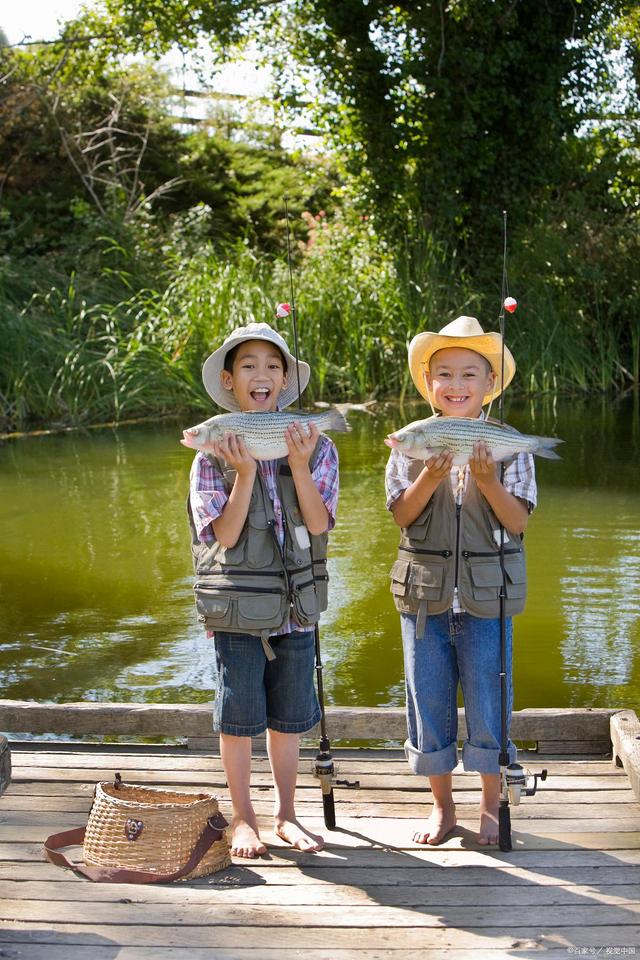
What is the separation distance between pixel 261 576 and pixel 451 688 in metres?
0.64

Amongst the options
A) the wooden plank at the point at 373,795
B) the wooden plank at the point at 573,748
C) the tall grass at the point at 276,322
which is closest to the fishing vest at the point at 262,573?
the wooden plank at the point at 373,795

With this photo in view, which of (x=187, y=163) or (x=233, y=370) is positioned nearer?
(x=233, y=370)

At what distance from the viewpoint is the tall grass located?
14.7 m

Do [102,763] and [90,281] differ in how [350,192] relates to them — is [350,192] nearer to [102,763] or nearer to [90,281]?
[90,281]

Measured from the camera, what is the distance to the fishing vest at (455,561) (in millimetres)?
3205

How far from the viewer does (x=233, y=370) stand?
338 cm

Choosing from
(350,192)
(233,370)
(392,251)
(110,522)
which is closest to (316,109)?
(350,192)

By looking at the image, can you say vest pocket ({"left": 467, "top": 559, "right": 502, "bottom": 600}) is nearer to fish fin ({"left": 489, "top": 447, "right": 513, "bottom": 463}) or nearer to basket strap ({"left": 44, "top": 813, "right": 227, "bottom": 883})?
fish fin ({"left": 489, "top": 447, "right": 513, "bottom": 463})

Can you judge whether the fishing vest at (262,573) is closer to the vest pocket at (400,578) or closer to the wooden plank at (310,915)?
the vest pocket at (400,578)

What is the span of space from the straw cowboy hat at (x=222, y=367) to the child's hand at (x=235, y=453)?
0.77 feet

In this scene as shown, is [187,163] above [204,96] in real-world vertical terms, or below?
below

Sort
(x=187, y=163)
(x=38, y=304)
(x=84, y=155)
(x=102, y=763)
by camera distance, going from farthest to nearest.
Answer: (x=187, y=163), (x=84, y=155), (x=38, y=304), (x=102, y=763)

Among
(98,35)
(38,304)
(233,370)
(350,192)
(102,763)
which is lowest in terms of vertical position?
(102,763)

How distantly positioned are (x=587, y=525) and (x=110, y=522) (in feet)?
11.7
